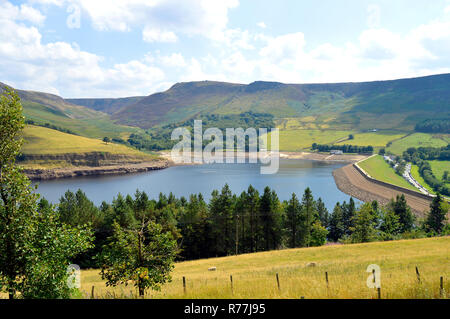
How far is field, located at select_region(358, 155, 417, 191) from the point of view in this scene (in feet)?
442

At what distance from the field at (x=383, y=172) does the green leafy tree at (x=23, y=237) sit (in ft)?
468

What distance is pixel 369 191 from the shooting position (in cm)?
12231

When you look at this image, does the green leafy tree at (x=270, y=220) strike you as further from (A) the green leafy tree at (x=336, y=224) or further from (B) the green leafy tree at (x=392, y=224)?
(A) the green leafy tree at (x=336, y=224)

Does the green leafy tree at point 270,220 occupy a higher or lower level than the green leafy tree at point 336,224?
higher

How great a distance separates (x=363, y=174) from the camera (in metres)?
152

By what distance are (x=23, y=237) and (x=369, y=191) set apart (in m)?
131

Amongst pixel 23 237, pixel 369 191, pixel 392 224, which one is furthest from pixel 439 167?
pixel 23 237

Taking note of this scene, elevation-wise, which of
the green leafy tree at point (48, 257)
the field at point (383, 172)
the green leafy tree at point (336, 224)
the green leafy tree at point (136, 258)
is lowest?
the green leafy tree at point (336, 224)

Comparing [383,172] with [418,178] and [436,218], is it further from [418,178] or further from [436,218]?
[436,218]

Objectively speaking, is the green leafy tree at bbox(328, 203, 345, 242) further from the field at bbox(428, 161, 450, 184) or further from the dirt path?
the field at bbox(428, 161, 450, 184)

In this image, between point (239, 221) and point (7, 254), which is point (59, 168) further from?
point (7, 254)

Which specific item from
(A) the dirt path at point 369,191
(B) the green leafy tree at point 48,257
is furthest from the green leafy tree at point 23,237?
(A) the dirt path at point 369,191

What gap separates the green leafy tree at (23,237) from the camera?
10.2 metres
